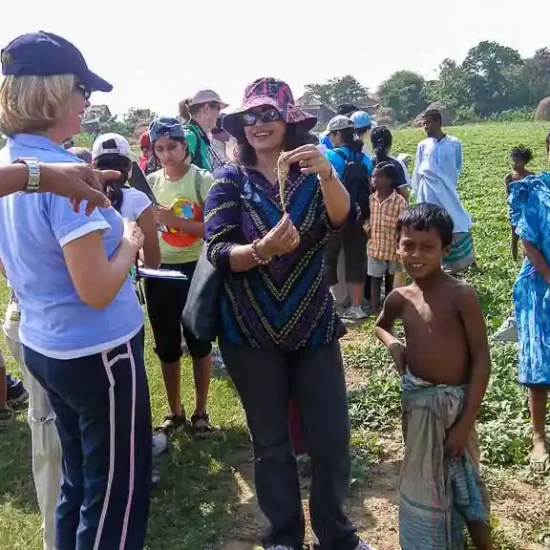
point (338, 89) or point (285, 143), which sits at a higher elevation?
point (338, 89)

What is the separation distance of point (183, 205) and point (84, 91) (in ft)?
6.02

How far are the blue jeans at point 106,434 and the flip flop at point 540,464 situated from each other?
6.92 feet

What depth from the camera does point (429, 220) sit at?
271 cm

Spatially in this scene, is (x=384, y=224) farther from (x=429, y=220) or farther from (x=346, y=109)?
(x=429, y=220)

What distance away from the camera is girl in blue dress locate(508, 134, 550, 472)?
3391 mm

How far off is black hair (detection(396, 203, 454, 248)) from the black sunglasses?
1293 mm

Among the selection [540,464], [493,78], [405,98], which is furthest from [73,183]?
[493,78]

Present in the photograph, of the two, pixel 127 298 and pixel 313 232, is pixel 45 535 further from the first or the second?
pixel 313 232

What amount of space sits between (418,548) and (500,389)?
2.05 meters

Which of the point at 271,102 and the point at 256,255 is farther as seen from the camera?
the point at 271,102

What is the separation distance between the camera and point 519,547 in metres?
2.98

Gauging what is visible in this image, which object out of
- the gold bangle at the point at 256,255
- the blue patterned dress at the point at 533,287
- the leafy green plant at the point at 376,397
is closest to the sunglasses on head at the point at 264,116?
the gold bangle at the point at 256,255

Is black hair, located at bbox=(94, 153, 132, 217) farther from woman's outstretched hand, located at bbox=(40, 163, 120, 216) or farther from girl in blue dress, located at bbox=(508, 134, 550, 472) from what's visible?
girl in blue dress, located at bbox=(508, 134, 550, 472)

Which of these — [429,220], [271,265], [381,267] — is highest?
[429,220]
